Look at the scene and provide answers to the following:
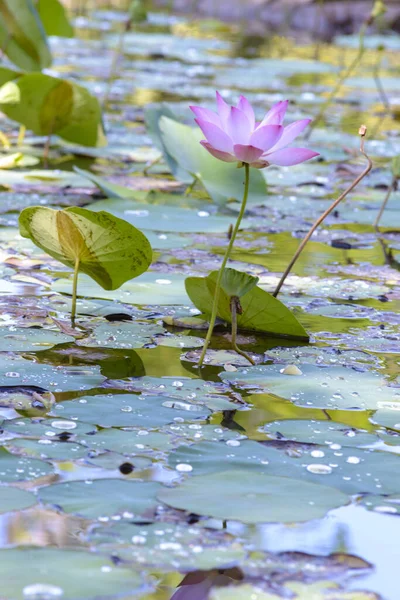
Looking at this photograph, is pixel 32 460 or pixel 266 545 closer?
pixel 266 545

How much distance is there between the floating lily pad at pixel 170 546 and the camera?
0.80 meters

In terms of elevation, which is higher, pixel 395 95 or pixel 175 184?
pixel 395 95

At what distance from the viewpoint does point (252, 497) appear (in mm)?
919

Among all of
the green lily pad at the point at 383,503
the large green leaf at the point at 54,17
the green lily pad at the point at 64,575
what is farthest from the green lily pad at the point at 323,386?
the large green leaf at the point at 54,17

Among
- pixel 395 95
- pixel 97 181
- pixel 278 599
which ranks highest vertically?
pixel 395 95

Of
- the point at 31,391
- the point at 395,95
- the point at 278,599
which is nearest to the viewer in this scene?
the point at 278,599

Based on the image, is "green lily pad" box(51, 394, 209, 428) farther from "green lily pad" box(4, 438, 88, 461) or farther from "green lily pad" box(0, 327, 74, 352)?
"green lily pad" box(0, 327, 74, 352)

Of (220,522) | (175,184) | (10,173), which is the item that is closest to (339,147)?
(175,184)

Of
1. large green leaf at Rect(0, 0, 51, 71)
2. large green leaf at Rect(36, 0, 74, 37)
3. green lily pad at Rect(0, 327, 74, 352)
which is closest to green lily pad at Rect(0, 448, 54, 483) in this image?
green lily pad at Rect(0, 327, 74, 352)

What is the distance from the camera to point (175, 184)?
8.71 ft

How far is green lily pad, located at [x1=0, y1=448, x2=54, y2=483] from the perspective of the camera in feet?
3.05

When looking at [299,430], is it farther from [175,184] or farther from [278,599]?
[175,184]

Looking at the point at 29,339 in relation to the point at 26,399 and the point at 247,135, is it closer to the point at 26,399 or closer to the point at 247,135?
the point at 26,399

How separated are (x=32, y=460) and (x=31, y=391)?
0.19 meters
